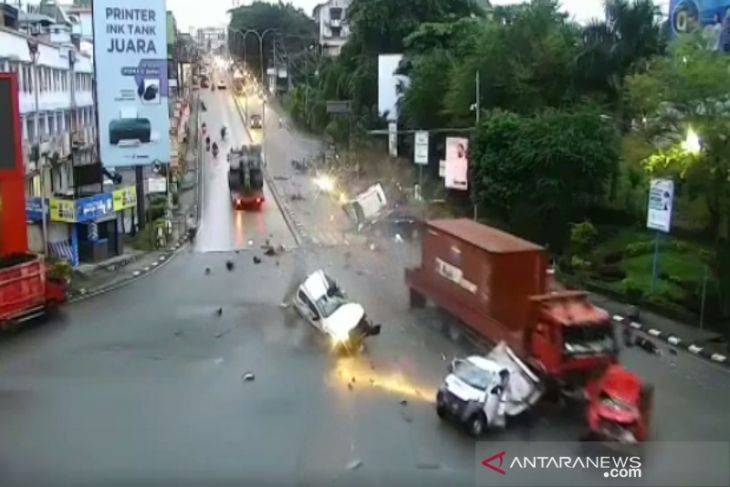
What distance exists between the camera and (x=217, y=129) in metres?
77.8

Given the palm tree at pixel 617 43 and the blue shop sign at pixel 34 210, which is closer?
the blue shop sign at pixel 34 210

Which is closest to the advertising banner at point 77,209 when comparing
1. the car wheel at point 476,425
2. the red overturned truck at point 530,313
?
the red overturned truck at point 530,313

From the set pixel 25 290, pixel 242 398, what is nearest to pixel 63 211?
pixel 25 290

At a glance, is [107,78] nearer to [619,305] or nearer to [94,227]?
[94,227]

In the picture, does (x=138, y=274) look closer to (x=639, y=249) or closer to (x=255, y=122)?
(x=639, y=249)

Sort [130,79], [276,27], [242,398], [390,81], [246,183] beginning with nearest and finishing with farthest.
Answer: [242,398]
[130,79]
[246,183]
[390,81]
[276,27]

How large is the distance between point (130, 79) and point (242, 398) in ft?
71.2

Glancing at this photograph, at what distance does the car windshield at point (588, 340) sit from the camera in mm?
15727

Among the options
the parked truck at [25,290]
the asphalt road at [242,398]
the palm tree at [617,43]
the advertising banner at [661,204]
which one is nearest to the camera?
the asphalt road at [242,398]

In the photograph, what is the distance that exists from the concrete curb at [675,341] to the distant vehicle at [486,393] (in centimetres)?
610

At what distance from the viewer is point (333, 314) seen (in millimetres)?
20484

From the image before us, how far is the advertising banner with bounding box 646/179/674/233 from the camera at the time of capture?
2205cm

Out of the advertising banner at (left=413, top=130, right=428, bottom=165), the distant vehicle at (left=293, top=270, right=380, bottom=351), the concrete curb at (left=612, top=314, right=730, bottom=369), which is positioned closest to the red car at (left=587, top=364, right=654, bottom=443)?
the concrete curb at (left=612, top=314, right=730, bottom=369)

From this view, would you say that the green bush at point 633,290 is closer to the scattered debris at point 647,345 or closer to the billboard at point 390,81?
the scattered debris at point 647,345
